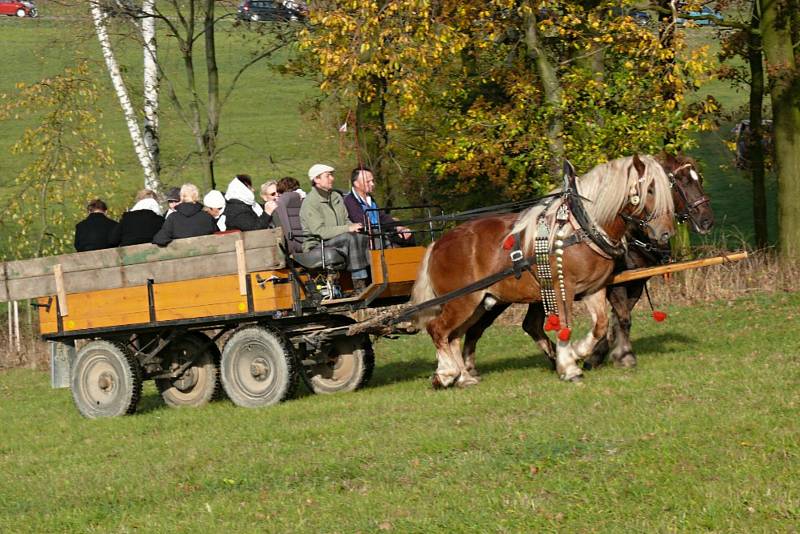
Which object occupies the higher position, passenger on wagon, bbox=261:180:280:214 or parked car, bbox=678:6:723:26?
parked car, bbox=678:6:723:26

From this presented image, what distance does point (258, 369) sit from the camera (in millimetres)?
12930

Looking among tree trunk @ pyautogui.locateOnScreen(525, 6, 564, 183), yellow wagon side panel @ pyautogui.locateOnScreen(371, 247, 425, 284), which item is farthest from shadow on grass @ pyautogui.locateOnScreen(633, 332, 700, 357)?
tree trunk @ pyautogui.locateOnScreen(525, 6, 564, 183)

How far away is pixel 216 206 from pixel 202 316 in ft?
5.52

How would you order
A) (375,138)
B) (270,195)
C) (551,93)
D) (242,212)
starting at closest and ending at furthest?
(242,212) < (270,195) < (551,93) < (375,138)

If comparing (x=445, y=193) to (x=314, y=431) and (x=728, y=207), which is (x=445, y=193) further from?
(x=314, y=431)

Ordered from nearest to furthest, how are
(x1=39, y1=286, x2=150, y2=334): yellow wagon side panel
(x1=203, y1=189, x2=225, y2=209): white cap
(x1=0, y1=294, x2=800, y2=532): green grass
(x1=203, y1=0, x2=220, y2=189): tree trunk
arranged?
(x1=0, y1=294, x2=800, y2=532): green grass < (x1=39, y1=286, x2=150, y2=334): yellow wagon side panel < (x1=203, y1=189, x2=225, y2=209): white cap < (x1=203, y1=0, x2=220, y2=189): tree trunk

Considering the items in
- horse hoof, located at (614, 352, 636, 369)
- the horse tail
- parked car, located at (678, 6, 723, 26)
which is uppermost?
parked car, located at (678, 6, 723, 26)

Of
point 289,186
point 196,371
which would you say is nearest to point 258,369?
point 196,371

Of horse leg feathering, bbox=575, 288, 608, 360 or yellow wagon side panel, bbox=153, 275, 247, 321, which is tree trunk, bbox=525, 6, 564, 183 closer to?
horse leg feathering, bbox=575, 288, 608, 360

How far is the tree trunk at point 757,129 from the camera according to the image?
24094mm

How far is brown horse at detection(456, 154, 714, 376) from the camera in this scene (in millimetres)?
12328

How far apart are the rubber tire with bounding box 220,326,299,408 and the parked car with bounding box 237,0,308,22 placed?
11369 millimetres

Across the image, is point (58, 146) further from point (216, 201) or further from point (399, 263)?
point (399, 263)

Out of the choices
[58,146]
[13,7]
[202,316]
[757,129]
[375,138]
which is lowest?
[202,316]
